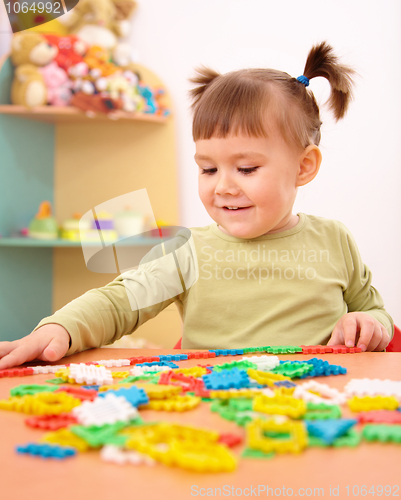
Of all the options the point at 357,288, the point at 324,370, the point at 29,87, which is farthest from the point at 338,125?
the point at 324,370

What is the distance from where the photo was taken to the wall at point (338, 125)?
1.51 m

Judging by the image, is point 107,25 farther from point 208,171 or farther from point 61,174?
point 208,171

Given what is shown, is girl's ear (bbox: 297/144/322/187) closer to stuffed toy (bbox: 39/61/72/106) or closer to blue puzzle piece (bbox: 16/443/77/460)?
blue puzzle piece (bbox: 16/443/77/460)

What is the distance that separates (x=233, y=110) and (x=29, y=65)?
1.11 meters

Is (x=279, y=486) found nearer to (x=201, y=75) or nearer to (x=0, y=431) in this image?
(x=0, y=431)

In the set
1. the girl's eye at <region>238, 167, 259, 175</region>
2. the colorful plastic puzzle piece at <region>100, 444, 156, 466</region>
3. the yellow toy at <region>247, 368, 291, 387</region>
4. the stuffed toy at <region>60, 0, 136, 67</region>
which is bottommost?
the yellow toy at <region>247, 368, 291, 387</region>

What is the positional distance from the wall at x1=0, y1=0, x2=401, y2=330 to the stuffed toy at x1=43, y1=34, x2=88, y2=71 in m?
0.16

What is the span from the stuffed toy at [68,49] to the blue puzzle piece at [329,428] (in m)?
1.58

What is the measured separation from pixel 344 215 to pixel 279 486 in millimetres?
1473

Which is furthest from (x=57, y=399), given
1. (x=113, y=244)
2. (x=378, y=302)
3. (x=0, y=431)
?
(x=113, y=244)

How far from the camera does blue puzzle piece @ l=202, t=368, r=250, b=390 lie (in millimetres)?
346

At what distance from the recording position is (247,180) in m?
0.72

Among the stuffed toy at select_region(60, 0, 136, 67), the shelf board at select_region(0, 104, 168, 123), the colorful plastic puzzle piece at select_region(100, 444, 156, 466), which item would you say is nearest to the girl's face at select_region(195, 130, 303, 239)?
the colorful plastic puzzle piece at select_region(100, 444, 156, 466)

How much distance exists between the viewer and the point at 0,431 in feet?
0.90
